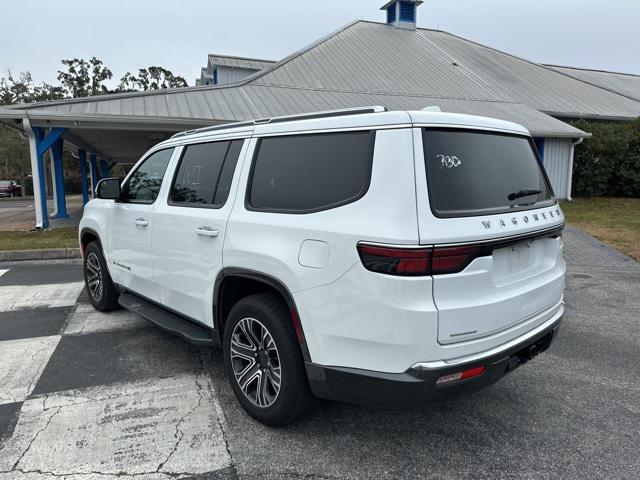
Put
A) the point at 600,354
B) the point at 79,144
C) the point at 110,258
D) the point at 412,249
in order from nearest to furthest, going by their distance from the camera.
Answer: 1. the point at 412,249
2. the point at 600,354
3. the point at 110,258
4. the point at 79,144

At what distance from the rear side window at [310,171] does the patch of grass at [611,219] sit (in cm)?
842

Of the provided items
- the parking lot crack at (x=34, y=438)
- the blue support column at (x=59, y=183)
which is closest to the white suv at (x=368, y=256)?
the parking lot crack at (x=34, y=438)

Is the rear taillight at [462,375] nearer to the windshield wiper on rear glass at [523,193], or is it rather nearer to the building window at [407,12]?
the windshield wiper on rear glass at [523,193]

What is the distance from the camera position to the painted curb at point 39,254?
29.2 ft

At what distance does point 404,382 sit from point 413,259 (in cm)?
61

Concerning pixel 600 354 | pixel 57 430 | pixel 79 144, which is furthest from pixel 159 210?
Answer: pixel 79 144

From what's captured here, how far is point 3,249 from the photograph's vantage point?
9203 mm

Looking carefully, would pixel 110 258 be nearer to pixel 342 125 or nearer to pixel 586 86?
pixel 342 125

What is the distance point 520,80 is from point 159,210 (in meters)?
21.5

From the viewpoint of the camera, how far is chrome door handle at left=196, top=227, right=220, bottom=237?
10.7ft

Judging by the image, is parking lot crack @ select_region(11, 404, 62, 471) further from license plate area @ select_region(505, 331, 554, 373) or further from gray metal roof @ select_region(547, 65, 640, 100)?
gray metal roof @ select_region(547, 65, 640, 100)

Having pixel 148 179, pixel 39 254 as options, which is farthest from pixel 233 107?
pixel 148 179

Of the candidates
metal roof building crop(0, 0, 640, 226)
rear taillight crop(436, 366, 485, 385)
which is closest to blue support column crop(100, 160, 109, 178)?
metal roof building crop(0, 0, 640, 226)

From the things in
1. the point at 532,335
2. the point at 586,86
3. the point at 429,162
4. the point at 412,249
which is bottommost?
the point at 532,335
